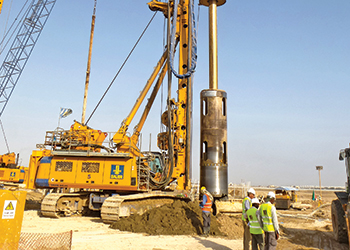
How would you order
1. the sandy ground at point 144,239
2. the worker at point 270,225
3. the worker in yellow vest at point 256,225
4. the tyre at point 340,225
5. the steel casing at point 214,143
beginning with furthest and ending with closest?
1. the steel casing at point 214,143
2. the tyre at point 340,225
3. the sandy ground at point 144,239
4. the worker in yellow vest at point 256,225
5. the worker at point 270,225

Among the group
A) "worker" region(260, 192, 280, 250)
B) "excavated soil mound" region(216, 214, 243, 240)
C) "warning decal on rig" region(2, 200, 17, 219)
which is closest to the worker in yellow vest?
"worker" region(260, 192, 280, 250)

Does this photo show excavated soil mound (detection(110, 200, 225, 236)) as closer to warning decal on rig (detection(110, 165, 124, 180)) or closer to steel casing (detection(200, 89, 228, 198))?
steel casing (detection(200, 89, 228, 198))

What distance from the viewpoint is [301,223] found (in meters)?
16.4

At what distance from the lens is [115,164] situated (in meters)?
14.9

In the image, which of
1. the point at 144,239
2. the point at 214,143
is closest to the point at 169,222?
the point at 144,239

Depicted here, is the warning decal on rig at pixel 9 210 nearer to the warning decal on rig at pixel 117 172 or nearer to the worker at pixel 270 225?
the worker at pixel 270 225

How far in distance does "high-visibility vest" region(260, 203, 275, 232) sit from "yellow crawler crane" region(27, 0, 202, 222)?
7250 millimetres

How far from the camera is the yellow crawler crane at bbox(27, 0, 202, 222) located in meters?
14.8

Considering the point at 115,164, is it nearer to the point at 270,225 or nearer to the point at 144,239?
the point at 144,239

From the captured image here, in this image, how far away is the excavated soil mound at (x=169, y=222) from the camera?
11059mm

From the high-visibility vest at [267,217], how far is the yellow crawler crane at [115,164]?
23.8 ft

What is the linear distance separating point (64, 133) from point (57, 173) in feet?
7.49

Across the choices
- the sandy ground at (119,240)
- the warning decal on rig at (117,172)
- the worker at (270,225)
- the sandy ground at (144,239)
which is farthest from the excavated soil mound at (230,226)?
the warning decal on rig at (117,172)

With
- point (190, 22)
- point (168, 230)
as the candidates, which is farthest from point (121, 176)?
point (190, 22)
